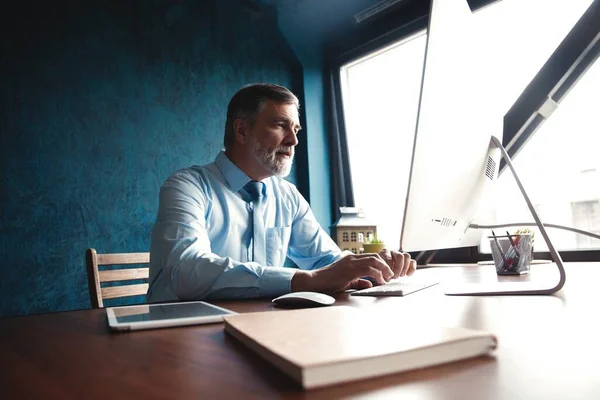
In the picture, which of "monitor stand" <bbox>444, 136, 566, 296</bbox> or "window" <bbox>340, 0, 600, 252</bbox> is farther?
"window" <bbox>340, 0, 600, 252</bbox>

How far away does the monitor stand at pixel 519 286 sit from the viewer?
2.53 ft

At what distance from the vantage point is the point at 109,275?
5.30 ft

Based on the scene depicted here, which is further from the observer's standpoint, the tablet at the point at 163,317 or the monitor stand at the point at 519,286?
the monitor stand at the point at 519,286

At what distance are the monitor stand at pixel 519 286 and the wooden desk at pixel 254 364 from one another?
0.10 meters

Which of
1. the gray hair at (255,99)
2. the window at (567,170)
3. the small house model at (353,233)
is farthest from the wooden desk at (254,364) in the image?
the small house model at (353,233)

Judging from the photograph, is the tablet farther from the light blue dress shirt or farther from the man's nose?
the man's nose

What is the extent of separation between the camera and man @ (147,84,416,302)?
3.12ft

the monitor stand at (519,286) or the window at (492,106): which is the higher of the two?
the window at (492,106)

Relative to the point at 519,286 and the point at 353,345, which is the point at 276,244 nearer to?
the point at 519,286

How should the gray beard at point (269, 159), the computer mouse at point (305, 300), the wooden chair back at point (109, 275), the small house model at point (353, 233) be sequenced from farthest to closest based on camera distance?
1. the small house model at point (353, 233)
2. the gray beard at point (269, 159)
3. the wooden chair back at point (109, 275)
4. the computer mouse at point (305, 300)

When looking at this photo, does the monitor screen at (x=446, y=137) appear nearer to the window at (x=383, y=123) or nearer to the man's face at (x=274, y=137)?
the man's face at (x=274, y=137)

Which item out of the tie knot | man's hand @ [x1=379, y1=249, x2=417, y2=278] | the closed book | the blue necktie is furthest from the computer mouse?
the tie knot

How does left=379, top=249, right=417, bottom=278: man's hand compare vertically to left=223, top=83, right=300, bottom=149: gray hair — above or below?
below

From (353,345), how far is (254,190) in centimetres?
130
